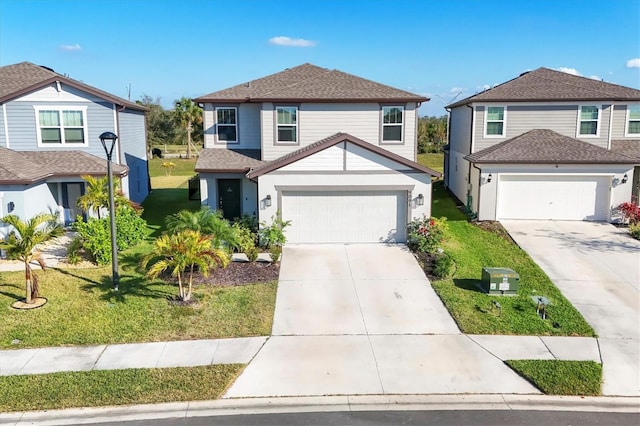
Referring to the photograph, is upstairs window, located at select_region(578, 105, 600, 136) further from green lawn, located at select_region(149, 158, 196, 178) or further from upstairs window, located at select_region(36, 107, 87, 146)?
green lawn, located at select_region(149, 158, 196, 178)

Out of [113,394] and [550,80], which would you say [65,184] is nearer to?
[113,394]

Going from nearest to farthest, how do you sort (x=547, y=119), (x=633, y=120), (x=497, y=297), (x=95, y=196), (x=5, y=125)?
(x=497, y=297) < (x=95, y=196) < (x=5, y=125) < (x=547, y=119) < (x=633, y=120)

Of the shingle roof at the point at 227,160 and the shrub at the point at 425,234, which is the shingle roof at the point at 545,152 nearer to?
the shrub at the point at 425,234

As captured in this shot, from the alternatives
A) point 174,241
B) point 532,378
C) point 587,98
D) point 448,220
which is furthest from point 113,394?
point 587,98

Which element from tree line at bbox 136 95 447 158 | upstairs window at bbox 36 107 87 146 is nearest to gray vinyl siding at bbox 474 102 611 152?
upstairs window at bbox 36 107 87 146

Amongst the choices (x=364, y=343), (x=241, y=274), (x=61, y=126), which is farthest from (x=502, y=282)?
(x=61, y=126)

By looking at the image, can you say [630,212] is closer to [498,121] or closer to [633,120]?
[633,120]

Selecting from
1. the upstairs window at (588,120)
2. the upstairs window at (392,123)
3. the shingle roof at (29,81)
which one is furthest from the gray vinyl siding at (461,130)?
the shingle roof at (29,81)
